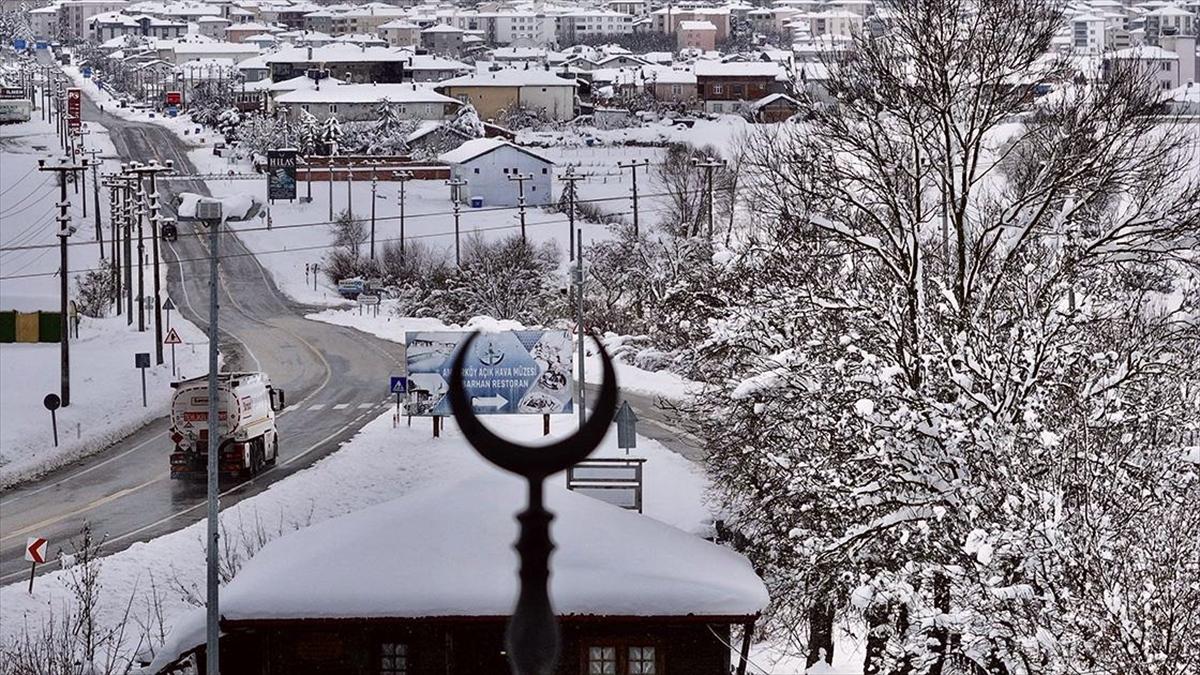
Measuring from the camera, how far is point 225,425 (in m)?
35.4

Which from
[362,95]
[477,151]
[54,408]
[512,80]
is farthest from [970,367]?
[512,80]

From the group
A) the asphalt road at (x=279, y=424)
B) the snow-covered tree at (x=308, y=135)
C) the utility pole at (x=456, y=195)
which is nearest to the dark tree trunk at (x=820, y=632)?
the asphalt road at (x=279, y=424)

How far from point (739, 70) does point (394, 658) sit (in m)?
155

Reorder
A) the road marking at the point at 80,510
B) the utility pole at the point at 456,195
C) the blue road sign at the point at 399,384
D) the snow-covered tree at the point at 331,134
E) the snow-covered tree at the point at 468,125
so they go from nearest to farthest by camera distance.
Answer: the road marking at the point at 80,510
the blue road sign at the point at 399,384
the utility pole at the point at 456,195
the snow-covered tree at the point at 331,134
the snow-covered tree at the point at 468,125

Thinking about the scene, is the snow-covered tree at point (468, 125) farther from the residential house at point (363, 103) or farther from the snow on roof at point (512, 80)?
the snow on roof at point (512, 80)

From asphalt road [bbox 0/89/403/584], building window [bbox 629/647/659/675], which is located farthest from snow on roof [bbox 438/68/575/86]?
building window [bbox 629/647/659/675]

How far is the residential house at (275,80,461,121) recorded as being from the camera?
14150 centimetres

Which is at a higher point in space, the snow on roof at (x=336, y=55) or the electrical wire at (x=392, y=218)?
the snow on roof at (x=336, y=55)

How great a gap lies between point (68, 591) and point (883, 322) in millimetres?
15347

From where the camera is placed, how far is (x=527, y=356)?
127 ft

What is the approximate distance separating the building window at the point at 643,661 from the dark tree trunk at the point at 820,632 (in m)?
2.02

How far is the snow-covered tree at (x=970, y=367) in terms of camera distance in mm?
12938

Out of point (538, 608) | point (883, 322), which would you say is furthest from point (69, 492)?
point (538, 608)

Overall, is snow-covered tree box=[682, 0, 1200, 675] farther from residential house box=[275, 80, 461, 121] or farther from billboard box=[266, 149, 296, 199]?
residential house box=[275, 80, 461, 121]
